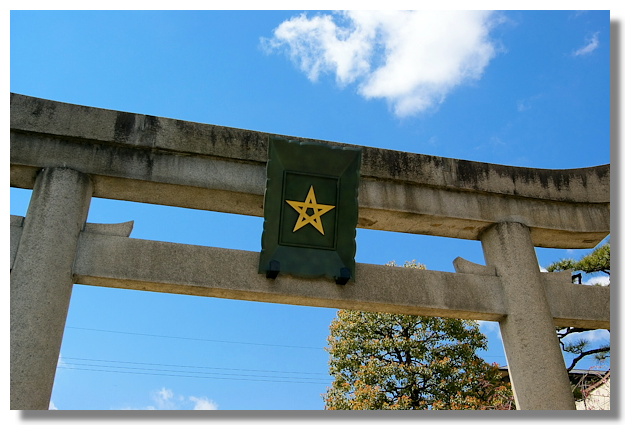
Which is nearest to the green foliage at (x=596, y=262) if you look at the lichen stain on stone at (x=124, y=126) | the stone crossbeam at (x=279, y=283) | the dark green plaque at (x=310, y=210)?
the stone crossbeam at (x=279, y=283)

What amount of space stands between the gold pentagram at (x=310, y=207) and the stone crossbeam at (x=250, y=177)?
0.58 m

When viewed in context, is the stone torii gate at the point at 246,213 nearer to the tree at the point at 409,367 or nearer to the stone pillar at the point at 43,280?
the stone pillar at the point at 43,280

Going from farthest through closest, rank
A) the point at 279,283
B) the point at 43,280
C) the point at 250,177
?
1. the point at 250,177
2. the point at 279,283
3. the point at 43,280

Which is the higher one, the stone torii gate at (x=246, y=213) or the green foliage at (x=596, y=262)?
the green foliage at (x=596, y=262)

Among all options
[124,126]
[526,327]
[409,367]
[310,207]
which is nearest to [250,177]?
[310,207]

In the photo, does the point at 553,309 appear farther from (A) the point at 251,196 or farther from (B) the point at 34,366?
(B) the point at 34,366

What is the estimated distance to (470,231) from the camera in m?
6.50

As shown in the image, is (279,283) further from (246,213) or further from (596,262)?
(596,262)

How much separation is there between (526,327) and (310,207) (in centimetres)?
249

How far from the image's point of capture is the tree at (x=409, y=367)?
1241cm

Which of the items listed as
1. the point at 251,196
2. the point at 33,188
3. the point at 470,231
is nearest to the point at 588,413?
the point at 470,231

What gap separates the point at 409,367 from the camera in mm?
12711

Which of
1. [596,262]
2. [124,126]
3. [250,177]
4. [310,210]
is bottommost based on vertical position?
[310,210]

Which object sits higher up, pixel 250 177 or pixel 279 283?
pixel 250 177
